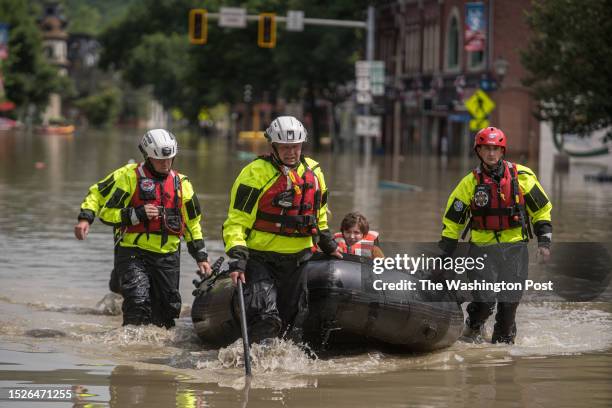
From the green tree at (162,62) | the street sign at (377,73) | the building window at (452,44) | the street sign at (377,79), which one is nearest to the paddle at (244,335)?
the street sign at (377,79)

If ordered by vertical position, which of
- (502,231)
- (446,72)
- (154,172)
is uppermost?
(446,72)

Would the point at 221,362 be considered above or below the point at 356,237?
below

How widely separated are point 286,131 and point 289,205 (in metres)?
0.51

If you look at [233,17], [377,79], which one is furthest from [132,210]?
[377,79]

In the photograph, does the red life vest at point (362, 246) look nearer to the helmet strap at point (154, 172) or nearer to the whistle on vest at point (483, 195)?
the whistle on vest at point (483, 195)

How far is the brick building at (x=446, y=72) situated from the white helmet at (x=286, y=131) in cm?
3866

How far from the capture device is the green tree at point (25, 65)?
4240 inches

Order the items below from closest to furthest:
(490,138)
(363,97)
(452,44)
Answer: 1. (490,138)
2. (363,97)
3. (452,44)

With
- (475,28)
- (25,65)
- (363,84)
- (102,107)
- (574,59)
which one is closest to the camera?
(574,59)

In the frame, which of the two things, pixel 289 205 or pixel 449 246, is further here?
pixel 449 246

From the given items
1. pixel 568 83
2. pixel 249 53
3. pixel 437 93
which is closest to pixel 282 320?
pixel 568 83

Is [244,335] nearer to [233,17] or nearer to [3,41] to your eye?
[233,17]

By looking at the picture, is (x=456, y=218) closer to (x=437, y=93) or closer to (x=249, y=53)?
(x=437, y=93)

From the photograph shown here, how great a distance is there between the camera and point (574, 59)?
115ft
